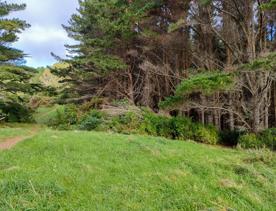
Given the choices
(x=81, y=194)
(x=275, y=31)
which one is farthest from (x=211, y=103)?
(x=81, y=194)

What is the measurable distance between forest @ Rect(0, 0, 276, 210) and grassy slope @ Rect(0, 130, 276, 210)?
9.2 inches

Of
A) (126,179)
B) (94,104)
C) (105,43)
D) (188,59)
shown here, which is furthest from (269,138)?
(105,43)

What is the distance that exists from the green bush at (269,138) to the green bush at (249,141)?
0.17 metres

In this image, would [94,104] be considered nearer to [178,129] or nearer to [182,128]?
[178,129]

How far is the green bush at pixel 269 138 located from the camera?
11.7 m

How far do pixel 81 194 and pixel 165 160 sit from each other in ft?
8.68

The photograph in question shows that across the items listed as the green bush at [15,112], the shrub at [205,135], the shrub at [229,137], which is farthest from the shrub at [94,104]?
the shrub at [229,137]

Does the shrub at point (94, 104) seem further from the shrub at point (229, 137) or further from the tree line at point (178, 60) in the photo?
the shrub at point (229, 137)

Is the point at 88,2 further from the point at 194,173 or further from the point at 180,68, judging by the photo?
the point at 194,173

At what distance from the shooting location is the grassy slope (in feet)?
16.0

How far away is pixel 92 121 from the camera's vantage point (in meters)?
14.6

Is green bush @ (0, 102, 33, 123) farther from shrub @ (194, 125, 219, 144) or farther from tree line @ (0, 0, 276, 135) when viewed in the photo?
shrub @ (194, 125, 219, 144)

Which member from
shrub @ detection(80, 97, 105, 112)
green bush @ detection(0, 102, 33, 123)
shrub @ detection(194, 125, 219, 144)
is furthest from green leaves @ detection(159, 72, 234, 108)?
green bush @ detection(0, 102, 33, 123)

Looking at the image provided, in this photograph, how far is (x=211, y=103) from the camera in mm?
14570
